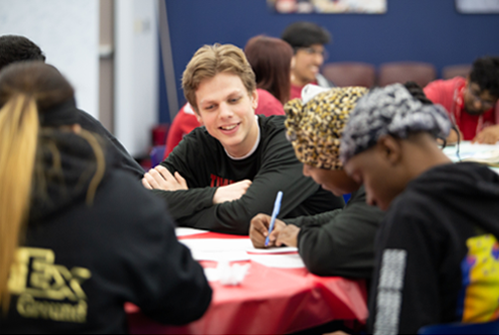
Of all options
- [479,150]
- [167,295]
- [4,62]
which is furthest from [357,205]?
[479,150]

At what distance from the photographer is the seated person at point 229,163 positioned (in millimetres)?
1696

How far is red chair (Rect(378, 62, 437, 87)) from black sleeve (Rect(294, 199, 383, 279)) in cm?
563

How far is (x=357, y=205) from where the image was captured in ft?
4.18

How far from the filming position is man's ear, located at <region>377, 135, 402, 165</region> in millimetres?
990

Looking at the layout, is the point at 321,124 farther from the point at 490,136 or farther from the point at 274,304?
the point at 490,136

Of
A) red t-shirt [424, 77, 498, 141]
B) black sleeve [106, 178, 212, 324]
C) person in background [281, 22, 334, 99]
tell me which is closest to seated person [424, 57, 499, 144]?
red t-shirt [424, 77, 498, 141]

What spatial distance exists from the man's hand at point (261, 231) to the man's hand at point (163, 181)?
0.57 m

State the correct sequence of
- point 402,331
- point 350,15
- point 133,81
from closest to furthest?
point 402,331 → point 133,81 → point 350,15

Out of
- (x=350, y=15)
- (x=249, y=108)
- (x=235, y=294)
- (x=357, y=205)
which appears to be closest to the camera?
(x=235, y=294)

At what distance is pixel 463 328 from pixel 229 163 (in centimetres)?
123

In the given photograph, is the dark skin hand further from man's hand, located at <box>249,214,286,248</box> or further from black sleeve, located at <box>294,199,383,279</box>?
black sleeve, located at <box>294,199,383,279</box>

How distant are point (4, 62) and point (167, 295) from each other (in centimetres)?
156

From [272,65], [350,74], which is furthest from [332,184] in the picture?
→ [350,74]

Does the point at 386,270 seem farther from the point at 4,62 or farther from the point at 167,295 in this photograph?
the point at 4,62
